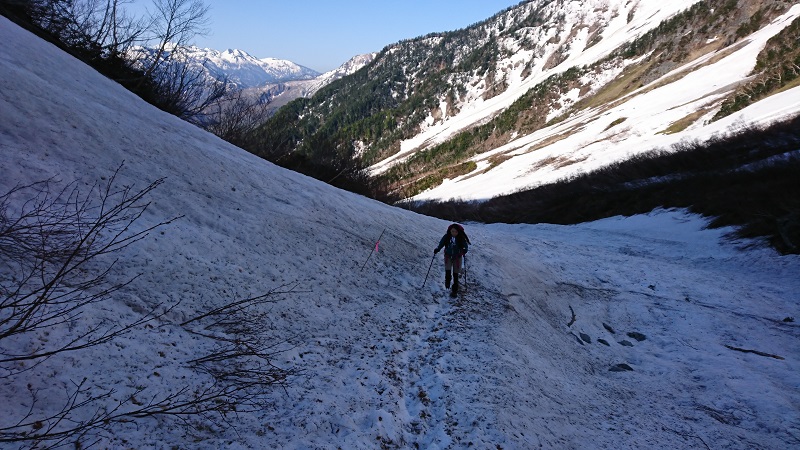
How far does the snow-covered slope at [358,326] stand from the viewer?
5.43 metres

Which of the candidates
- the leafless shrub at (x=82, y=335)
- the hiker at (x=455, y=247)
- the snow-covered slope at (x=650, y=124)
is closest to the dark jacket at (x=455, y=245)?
the hiker at (x=455, y=247)

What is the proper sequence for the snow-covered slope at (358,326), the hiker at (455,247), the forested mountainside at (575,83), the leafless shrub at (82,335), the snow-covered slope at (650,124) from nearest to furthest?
the leafless shrub at (82,335) → the snow-covered slope at (358,326) → the hiker at (455,247) → the snow-covered slope at (650,124) → the forested mountainside at (575,83)

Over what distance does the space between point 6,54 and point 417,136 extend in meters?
187

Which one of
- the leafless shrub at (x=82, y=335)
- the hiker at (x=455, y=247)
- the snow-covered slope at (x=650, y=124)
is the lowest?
the leafless shrub at (x=82, y=335)

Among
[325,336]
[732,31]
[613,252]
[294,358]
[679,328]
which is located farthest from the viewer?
[732,31]

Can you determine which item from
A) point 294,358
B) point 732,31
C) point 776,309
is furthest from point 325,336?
point 732,31

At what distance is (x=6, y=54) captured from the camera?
10906 mm

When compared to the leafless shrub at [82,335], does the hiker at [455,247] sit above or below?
above

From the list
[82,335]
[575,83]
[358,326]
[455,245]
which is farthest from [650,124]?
[575,83]

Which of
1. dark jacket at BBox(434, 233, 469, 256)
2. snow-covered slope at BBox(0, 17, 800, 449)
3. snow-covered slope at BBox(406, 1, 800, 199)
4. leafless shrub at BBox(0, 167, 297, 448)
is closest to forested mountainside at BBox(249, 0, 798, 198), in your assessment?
snow-covered slope at BBox(406, 1, 800, 199)

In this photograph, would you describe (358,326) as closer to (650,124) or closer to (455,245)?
(455,245)

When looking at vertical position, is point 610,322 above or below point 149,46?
below

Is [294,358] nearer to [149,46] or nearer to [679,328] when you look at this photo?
[679,328]

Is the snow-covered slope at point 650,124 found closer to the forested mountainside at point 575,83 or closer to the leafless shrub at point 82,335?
the forested mountainside at point 575,83
